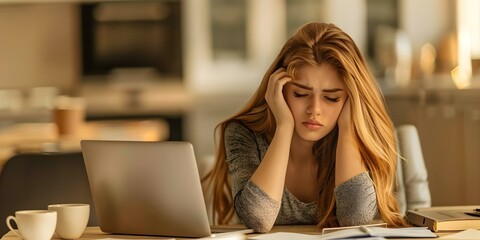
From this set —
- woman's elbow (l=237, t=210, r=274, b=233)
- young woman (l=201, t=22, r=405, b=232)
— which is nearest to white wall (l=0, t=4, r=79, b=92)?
young woman (l=201, t=22, r=405, b=232)

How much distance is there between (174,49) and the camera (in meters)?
7.12

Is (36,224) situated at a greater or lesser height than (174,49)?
lesser

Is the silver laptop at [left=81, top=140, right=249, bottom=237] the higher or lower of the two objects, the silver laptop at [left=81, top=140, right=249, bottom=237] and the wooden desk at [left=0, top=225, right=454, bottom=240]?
the higher

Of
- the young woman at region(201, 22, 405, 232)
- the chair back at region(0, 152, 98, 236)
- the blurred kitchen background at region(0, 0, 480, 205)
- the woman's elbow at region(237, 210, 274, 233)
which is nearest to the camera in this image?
the woman's elbow at region(237, 210, 274, 233)

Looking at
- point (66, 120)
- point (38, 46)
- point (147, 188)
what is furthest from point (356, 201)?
point (38, 46)

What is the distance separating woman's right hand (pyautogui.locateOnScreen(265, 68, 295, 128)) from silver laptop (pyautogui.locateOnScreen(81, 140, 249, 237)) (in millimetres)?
399

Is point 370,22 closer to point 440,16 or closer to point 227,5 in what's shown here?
point 440,16

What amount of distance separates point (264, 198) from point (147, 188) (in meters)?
0.30

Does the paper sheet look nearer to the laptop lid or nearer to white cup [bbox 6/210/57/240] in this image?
the laptop lid

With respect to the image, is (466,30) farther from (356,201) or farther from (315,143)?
(356,201)

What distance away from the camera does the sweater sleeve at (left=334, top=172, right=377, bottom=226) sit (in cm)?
208

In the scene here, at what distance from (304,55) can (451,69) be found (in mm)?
4521

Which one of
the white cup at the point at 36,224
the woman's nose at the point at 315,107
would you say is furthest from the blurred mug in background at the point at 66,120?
the white cup at the point at 36,224

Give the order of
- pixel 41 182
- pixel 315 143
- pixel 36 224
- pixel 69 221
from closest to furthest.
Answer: pixel 36 224 → pixel 69 221 → pixel 315 143 → pixel 41 182
